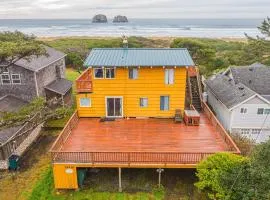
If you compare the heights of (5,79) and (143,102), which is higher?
(5,79)

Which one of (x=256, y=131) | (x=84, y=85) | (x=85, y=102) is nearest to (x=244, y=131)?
(x=256, y=131)

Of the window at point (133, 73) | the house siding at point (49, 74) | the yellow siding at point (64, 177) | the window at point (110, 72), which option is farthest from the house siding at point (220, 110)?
the house siding at point (49, 74)

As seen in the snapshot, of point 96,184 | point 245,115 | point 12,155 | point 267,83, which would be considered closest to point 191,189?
point 96,184

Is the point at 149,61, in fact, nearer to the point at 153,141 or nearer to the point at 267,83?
the point at 153,141

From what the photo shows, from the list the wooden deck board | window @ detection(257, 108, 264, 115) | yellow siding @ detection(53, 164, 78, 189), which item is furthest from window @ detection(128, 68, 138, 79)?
window @ detection(257, 108, 264, 115)

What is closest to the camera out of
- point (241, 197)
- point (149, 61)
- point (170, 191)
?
point (241, 197)

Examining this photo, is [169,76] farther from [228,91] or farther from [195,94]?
[228,91]

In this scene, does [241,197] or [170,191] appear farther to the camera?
[170,191]

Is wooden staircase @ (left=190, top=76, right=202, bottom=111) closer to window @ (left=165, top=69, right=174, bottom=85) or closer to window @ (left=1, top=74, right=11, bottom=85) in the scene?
window @ (left=165, top=69, right=174, bottom=85)
